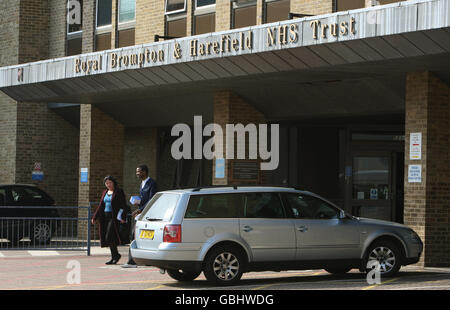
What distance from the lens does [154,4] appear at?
23156mm

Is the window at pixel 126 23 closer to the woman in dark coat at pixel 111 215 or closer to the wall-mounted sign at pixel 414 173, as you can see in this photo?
the woman in dark coat at pixel 111 215

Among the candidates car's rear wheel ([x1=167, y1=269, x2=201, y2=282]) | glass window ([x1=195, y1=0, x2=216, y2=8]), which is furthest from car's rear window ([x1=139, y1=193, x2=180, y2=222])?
glass window ([x1=195, y1=0, x2=216, y2=8])

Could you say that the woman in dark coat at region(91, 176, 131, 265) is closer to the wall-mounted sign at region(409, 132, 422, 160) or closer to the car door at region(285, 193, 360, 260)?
the car door at region(285, 193, 360, 260)

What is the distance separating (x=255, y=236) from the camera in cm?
1380

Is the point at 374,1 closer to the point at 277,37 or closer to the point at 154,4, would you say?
the point at 277,37

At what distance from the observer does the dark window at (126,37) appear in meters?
23.9

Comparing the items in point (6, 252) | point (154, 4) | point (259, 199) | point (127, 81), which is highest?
point (154, 4)

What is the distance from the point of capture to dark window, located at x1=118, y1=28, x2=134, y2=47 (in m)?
23.9

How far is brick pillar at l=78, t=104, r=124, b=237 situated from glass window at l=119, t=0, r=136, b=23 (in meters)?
2.86

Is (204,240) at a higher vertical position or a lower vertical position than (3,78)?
lower
